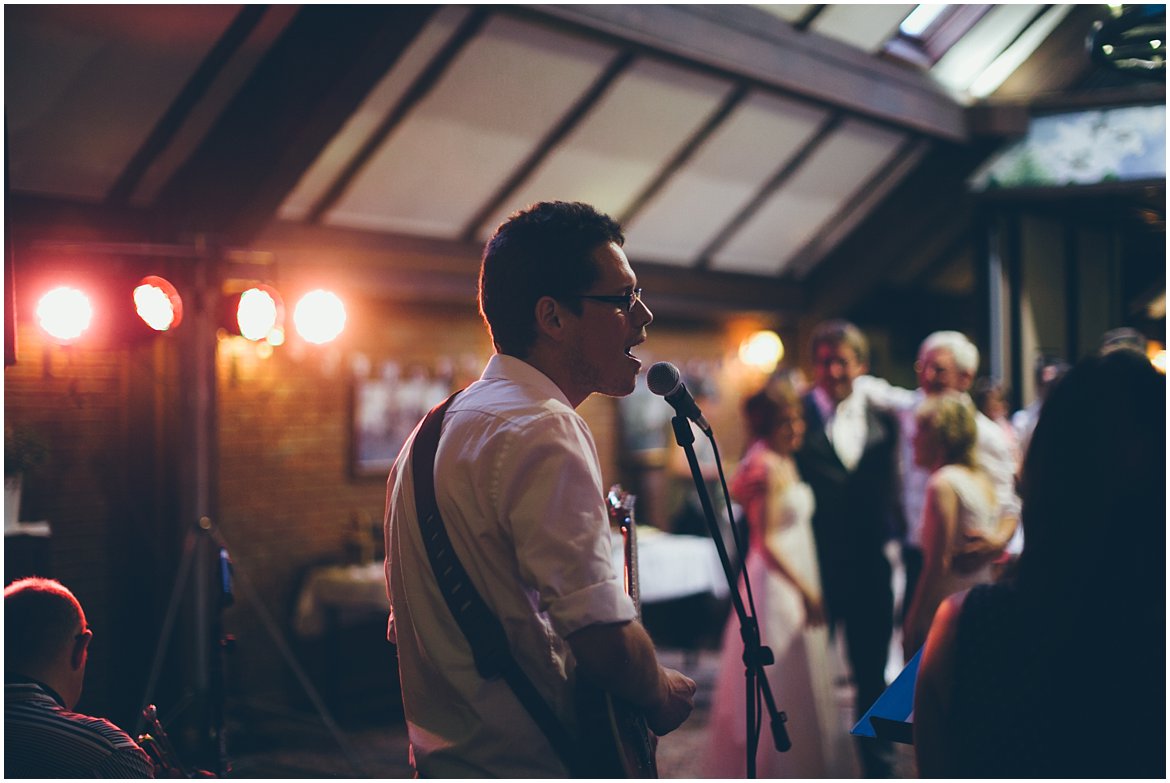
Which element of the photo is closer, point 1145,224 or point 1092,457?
point 1092,457

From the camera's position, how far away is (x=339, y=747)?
484cm

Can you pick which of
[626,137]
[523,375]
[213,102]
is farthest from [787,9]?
[523,375]

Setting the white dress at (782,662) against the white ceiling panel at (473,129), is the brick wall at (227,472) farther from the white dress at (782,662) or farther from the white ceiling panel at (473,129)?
the white dress at (782,662)

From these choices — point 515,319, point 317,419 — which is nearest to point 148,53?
point 317,419

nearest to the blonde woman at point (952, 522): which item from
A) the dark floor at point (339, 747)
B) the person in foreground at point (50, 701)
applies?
the dark floor at point (339, 747)

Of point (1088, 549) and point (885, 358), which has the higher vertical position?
point (885, 358)

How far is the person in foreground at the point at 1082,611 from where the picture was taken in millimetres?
1215

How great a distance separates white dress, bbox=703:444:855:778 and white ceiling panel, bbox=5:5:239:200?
9.20 ft

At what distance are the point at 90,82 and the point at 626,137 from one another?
116 inches

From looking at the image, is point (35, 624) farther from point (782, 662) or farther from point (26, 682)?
point (782, 662)

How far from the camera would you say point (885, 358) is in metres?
10.1

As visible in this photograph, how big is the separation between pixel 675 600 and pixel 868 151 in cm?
352

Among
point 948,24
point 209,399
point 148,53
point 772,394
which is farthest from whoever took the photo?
point 948,24

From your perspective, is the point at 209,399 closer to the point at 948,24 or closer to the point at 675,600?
the point at 675,600
